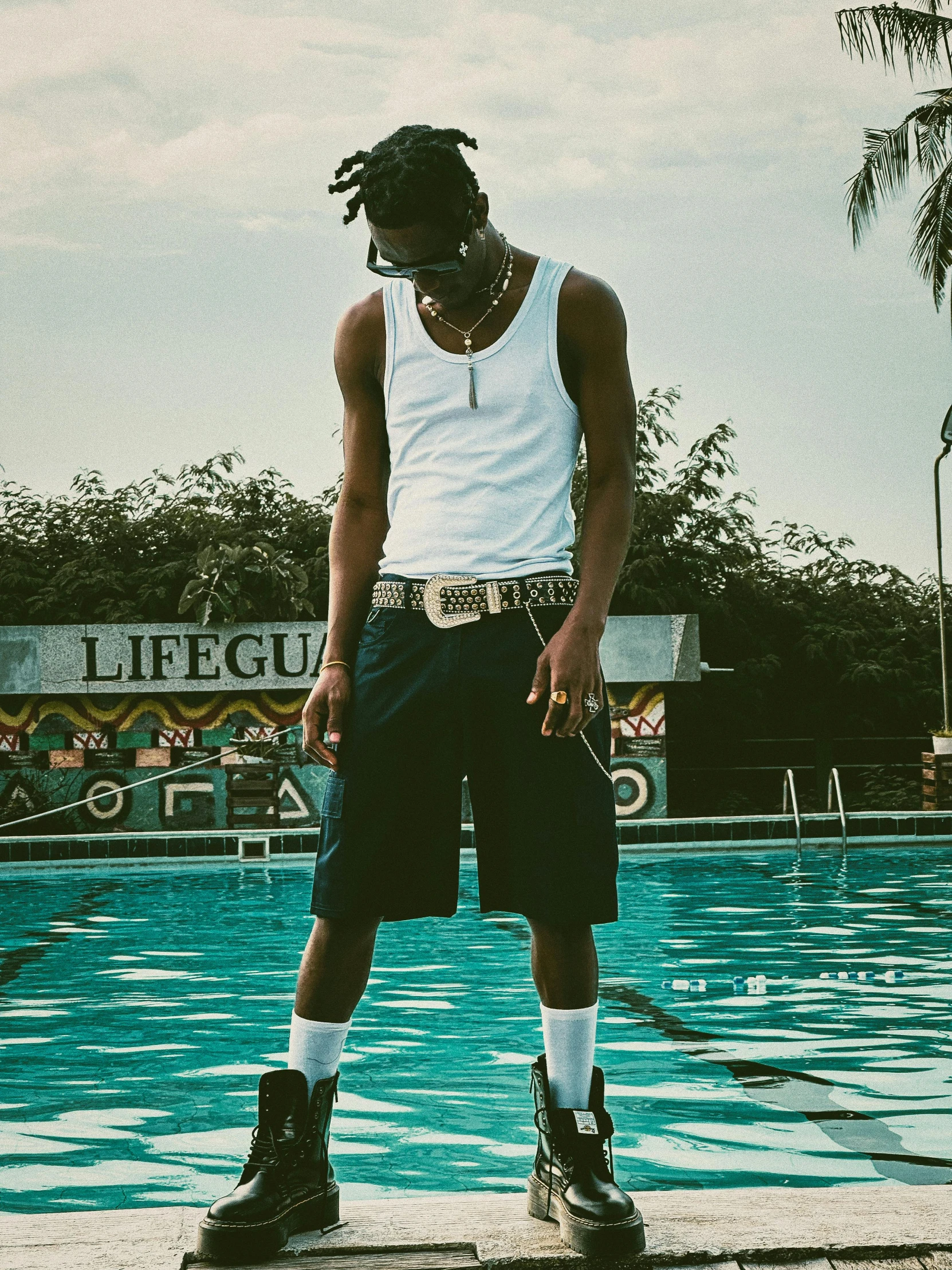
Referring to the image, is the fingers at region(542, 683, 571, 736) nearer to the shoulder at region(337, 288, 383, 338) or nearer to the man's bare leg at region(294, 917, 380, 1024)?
the man's bare leg at region(294, 917, 380, 1024)

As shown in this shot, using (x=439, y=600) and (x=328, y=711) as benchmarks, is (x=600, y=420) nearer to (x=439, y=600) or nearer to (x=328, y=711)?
(x=439, y=600)

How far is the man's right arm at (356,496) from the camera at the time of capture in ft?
7.86

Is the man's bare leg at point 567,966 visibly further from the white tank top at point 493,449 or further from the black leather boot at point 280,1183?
the white tank top at point 493,449

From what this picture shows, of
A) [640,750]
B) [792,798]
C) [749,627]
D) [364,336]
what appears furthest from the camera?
[749,627]

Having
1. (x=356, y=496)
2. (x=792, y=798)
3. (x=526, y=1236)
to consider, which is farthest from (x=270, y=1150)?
(x=792, y=798)

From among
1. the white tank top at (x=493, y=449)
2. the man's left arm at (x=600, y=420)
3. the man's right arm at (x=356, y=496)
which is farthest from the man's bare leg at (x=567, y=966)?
the white tank top at (x=493, y=449)

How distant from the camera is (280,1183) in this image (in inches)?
80.0

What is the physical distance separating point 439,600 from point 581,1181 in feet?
3.13

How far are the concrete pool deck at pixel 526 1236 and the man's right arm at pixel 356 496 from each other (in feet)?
2.55

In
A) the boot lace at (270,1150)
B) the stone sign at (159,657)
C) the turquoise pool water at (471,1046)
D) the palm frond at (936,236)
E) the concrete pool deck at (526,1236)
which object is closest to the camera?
the concrete pool deck at (526,1236)

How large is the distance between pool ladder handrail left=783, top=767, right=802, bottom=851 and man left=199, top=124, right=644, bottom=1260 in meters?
10.3

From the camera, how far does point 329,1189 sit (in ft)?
6.88

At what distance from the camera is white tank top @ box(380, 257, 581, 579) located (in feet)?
7.54

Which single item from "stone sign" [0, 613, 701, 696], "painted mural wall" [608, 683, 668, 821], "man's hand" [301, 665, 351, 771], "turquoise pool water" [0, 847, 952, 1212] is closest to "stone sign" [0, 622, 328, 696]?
"stone sign" [0, 613, 701, 696]
